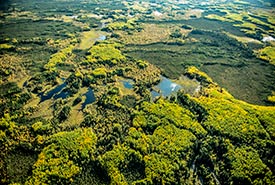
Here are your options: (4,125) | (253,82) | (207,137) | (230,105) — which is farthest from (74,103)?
(253,82)

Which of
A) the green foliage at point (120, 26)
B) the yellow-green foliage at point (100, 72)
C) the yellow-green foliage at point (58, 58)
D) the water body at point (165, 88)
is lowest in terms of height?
the water body at point (165, 88)

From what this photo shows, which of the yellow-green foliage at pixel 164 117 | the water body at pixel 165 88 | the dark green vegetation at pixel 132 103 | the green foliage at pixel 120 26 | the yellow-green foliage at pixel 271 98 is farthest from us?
the green foliage at pixel 120 26

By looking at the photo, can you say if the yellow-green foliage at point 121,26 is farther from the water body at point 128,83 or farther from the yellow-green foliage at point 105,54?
the water body at point 128,83

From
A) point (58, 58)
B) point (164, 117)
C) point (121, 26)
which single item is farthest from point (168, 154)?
point (121, 26)

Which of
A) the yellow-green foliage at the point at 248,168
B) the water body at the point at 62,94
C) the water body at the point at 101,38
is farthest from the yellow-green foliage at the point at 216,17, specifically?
the yellow-green foliage at the point at 248,168

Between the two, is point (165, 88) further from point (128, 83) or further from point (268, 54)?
point (268, 54)

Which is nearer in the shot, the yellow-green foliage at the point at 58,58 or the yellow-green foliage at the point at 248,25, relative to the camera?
the yellow-green foliage at the point at 58,58

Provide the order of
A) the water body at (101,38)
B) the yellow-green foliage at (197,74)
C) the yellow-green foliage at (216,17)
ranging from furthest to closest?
the yellow-green foliage at (216,17) → the water body at (101,38) → the yellow-green foliage at (197,74)
